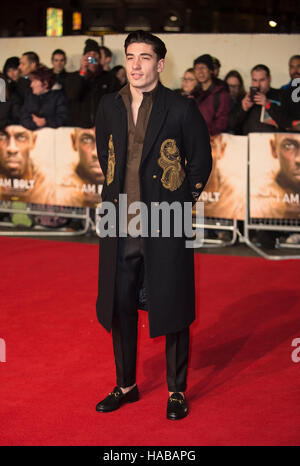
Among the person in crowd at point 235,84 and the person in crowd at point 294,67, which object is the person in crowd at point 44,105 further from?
the person in crowd at point 294,67

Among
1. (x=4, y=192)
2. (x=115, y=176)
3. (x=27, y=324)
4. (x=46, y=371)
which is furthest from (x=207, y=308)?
(x=4, y=192)

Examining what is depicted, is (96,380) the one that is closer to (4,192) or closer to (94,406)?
(94,406)

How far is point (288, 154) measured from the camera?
7.88 meters

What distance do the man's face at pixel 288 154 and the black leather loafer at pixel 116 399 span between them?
4.41 metres

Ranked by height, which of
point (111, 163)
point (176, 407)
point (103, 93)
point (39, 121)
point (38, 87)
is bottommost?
point (176, 407)

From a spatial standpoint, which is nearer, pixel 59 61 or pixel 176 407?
pixel 176 407

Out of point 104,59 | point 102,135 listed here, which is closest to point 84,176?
point 104,59

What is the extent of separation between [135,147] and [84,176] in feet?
17.3

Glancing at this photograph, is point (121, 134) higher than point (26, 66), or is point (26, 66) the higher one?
point (26, 66)

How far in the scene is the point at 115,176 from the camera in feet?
12.2

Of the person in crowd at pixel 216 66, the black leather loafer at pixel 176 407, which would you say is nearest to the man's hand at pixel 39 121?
the person in crowd at pixel 216 66

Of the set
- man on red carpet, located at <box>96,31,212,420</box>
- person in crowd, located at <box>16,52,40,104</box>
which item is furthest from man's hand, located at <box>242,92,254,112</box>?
man on red carpet, located at <box>96,31,212,420</box>

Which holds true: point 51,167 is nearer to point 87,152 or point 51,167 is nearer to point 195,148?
point 87,152
